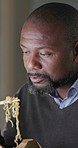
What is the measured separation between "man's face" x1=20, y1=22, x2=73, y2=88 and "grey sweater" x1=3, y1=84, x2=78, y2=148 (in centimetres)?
13

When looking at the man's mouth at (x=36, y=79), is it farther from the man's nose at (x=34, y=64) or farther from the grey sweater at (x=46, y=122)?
the grey sweater at (x=46, y=122)

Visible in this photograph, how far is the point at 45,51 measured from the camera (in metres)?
→ 1.00

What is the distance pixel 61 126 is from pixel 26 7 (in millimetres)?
966

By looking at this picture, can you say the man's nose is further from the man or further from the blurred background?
the blurred background

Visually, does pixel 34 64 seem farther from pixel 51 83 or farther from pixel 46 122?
pixel 46 122

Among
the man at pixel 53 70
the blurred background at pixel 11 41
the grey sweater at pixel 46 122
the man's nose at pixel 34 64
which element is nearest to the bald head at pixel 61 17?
the man at pixel 53 70

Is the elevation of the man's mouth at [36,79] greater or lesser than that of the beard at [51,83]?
greater

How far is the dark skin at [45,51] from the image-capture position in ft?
3.28

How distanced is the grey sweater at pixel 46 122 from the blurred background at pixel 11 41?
0.61m

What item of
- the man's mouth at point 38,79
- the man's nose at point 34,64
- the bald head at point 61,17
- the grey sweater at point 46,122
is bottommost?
the grey sweater at point 46,122

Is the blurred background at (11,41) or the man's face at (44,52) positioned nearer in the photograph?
the man's face at (44,52)

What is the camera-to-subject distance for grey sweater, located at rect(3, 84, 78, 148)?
41.4 inches

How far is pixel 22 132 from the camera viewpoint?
117 centimetres

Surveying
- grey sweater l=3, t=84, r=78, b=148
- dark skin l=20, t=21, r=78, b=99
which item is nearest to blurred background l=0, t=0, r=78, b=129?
grey sweater l=3, t=84, r=78, b=148
